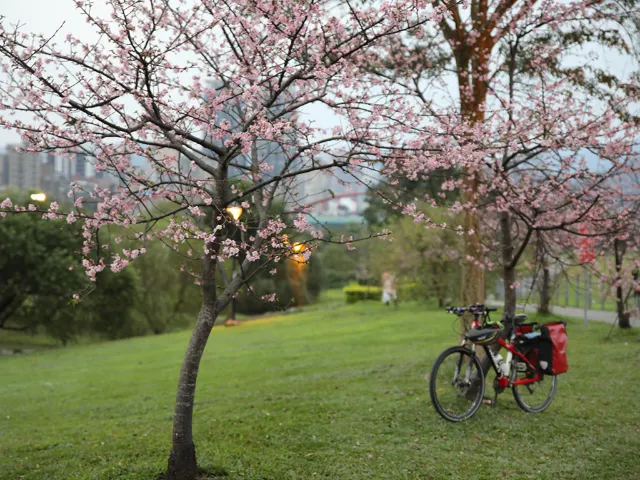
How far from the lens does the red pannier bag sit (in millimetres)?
6430

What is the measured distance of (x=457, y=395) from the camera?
6.52 metres

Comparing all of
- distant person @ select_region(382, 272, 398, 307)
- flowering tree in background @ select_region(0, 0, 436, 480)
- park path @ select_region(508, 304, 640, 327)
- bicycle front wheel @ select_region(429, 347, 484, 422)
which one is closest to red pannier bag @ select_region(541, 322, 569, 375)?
bicycle front wheel @ select_region(429, 347, 484, 422)

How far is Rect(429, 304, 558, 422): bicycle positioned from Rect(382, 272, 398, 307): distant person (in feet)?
73.3

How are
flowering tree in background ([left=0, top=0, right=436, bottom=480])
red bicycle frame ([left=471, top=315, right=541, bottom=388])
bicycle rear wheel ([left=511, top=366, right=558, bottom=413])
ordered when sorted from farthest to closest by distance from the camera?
1. bicycle rear wheel ([left=511, top=366, right=558, bottom=413])
2. red bicycle frame ([left=471, top=315, right=541, bottom=388])
3. flowering tree in background ([left=0, top=0, right=436, bottom=480])

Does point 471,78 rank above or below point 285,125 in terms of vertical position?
above

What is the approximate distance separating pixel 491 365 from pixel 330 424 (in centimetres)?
183

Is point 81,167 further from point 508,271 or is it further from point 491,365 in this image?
point 508,271

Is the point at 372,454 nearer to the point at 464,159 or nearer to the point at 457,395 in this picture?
the point at 457,395

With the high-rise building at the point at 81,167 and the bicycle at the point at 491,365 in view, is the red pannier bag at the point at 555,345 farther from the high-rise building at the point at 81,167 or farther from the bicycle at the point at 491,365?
the high-rise building at the point at 81,167

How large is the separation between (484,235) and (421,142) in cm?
501

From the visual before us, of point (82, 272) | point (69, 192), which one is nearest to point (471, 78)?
point (69, 192)

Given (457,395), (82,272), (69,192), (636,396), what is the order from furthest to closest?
(82,272)
(636,396)
(457,395)
(69,192)

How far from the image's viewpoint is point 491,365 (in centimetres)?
647

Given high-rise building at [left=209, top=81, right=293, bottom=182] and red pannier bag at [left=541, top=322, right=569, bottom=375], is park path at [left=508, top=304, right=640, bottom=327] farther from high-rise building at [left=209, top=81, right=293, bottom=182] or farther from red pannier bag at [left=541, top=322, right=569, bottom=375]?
high-rise building at [left=209, top=81, right=293, bottom=182]
